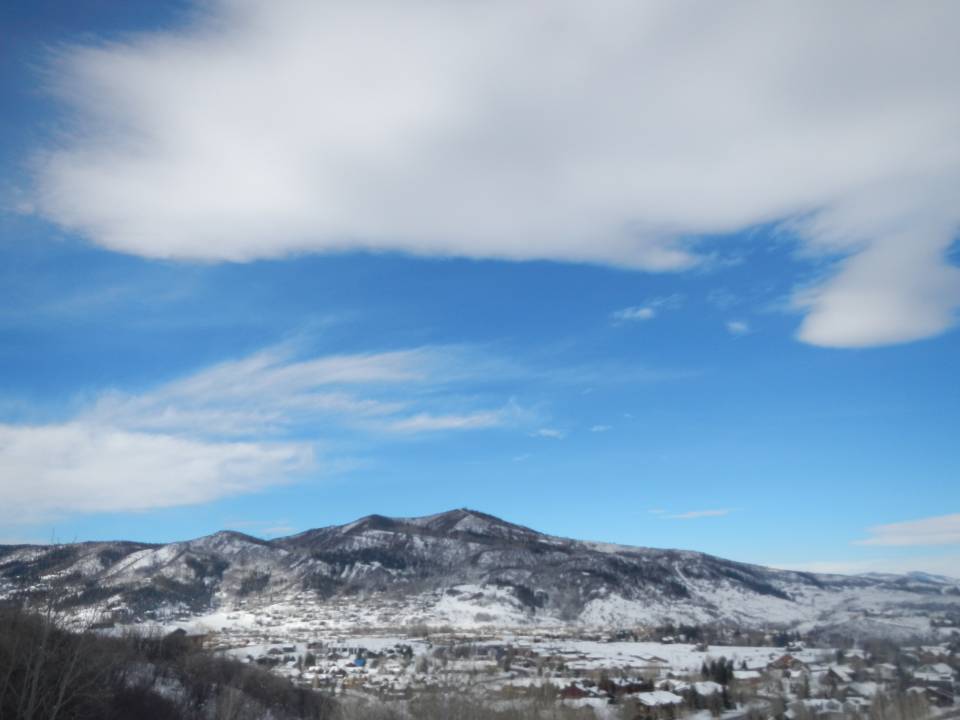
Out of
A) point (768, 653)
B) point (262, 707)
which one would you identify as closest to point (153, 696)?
point (262, 707)

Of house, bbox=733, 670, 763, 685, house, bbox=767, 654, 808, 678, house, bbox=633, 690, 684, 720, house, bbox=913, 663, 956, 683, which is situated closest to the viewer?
house, bbox=633, 690, 684, 720

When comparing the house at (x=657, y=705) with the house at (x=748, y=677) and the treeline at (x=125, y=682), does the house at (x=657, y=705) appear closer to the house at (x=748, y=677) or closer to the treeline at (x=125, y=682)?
the house at (x=748, y=677)

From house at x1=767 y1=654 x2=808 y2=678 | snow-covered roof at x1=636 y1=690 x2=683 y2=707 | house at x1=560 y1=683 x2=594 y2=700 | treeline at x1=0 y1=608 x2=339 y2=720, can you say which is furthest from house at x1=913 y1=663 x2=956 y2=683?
treeline at x1=0 y1=608 x2=339 y2=720

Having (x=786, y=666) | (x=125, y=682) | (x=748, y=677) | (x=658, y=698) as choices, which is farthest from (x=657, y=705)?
(x=125, y=682)

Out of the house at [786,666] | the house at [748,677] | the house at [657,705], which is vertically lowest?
the house at [657,705]

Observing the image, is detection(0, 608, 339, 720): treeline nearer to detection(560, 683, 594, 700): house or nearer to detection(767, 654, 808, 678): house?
detection(560, 683, 594, 700): house

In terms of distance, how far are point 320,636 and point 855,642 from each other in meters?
111

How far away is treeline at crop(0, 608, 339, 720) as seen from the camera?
31359 mm

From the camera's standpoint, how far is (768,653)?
129000mm

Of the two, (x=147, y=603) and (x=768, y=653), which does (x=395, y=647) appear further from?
(x=147, y=603)

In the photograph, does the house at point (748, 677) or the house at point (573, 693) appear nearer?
the house at point (573, 693)

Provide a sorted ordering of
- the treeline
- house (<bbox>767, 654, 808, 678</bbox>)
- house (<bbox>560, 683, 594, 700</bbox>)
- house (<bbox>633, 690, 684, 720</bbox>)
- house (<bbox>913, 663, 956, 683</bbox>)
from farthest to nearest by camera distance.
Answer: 1. house (<bbox>767, 654, 808, 678</bbox>)
2. house (<bbox>560, 683, 594, 700</bbox>)
3. house (<bbox>913, 663, 956, 683</bbox>)
4. house (<bbox>633, 690, 684, 720</bbox>)
5. the treeline

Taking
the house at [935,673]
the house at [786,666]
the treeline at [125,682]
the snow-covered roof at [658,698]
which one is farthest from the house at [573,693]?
the house at [935,673]

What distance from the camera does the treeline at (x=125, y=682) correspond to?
31.4 m
